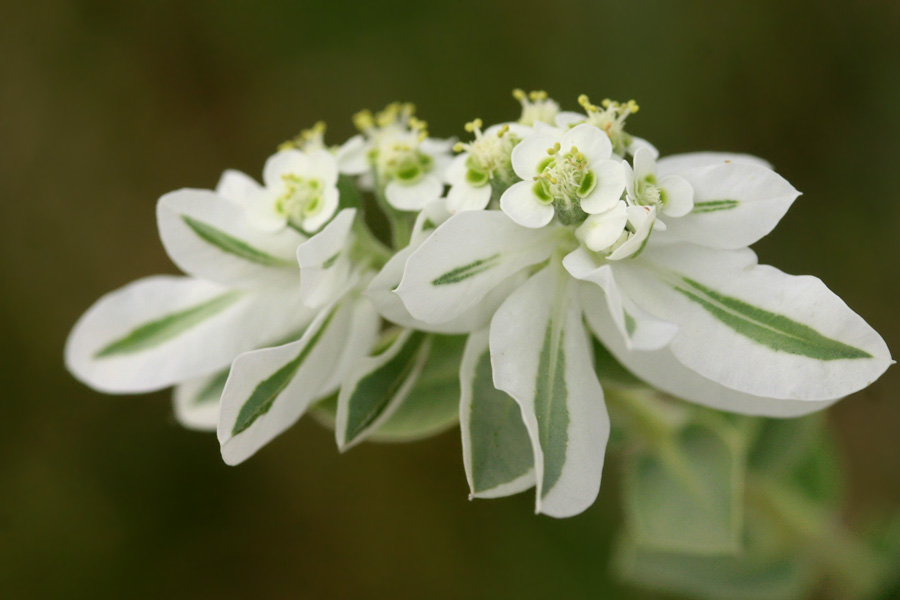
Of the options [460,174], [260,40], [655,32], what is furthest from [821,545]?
[260,40]

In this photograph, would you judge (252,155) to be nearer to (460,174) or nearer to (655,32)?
(655,32)

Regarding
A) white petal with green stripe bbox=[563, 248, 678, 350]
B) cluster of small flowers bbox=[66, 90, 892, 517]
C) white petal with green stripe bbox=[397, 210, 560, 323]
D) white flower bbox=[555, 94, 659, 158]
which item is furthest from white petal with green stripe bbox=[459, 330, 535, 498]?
white flower bbox=[555, 94, 659, 158]

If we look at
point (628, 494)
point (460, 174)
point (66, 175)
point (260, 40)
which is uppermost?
point (460, 174)

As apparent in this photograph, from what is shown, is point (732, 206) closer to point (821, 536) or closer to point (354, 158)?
point (354, 158)

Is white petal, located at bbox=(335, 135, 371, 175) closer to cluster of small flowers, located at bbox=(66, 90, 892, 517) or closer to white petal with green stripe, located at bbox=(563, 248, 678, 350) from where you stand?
cluster of small flowers, located at bbox=(66, 90, 892, 517)

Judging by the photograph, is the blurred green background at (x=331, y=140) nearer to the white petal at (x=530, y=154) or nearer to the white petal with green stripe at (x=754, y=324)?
the white petal with green stripe at (x=754, y=324)

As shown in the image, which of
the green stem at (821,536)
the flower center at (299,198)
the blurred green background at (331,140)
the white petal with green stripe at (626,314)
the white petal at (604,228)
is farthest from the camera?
the blurred green background at (331,140)

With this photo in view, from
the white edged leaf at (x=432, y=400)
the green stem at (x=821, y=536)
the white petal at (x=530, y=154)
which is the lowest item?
the green stem at (x=821, y=536)

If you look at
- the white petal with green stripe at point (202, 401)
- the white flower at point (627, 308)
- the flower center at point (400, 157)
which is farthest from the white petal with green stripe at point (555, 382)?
the white petal with green stripe at point (202, 401)
